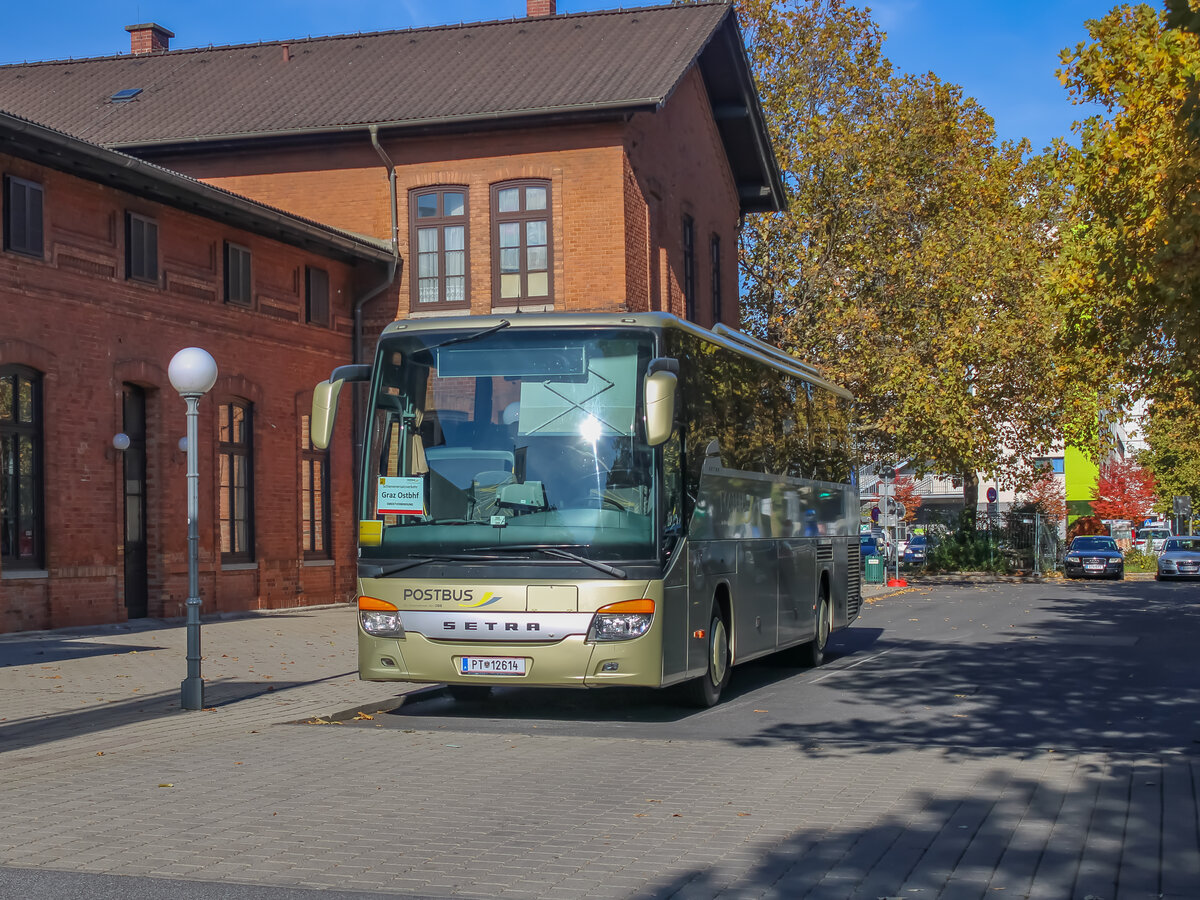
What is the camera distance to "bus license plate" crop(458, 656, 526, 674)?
11.1 m

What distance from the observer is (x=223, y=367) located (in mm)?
23469

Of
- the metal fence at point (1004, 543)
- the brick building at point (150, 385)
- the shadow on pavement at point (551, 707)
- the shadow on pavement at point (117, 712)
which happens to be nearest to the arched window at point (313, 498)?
the brick building at point (150, 385)

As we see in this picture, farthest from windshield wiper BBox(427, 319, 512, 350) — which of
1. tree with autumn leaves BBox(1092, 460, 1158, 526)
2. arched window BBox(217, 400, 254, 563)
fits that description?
tree with autumn leaves BBox(1092, 460, 1158, 526)

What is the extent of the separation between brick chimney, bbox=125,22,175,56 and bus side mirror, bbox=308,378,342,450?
26.6 metres

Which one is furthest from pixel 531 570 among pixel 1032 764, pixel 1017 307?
pixel 1017 307

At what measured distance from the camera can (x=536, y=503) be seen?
11078mm

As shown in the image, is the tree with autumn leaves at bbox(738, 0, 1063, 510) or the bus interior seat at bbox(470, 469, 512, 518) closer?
the bus interior seat at bbox(470, 469, 512, 518)

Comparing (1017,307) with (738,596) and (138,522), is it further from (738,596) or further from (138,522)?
(738,596)

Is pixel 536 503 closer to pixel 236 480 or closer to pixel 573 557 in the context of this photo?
pixel 573 557

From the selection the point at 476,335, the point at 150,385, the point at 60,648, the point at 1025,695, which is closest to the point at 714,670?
the point at 1025,695

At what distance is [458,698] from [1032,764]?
229 inches

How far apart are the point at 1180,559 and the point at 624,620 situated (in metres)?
35.8

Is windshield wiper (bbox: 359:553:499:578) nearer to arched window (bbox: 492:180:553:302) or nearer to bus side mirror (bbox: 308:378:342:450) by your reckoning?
bus side mirror (bbox: 308:378:342:450)

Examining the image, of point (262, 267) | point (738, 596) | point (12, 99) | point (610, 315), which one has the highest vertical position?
point (12, 99)
